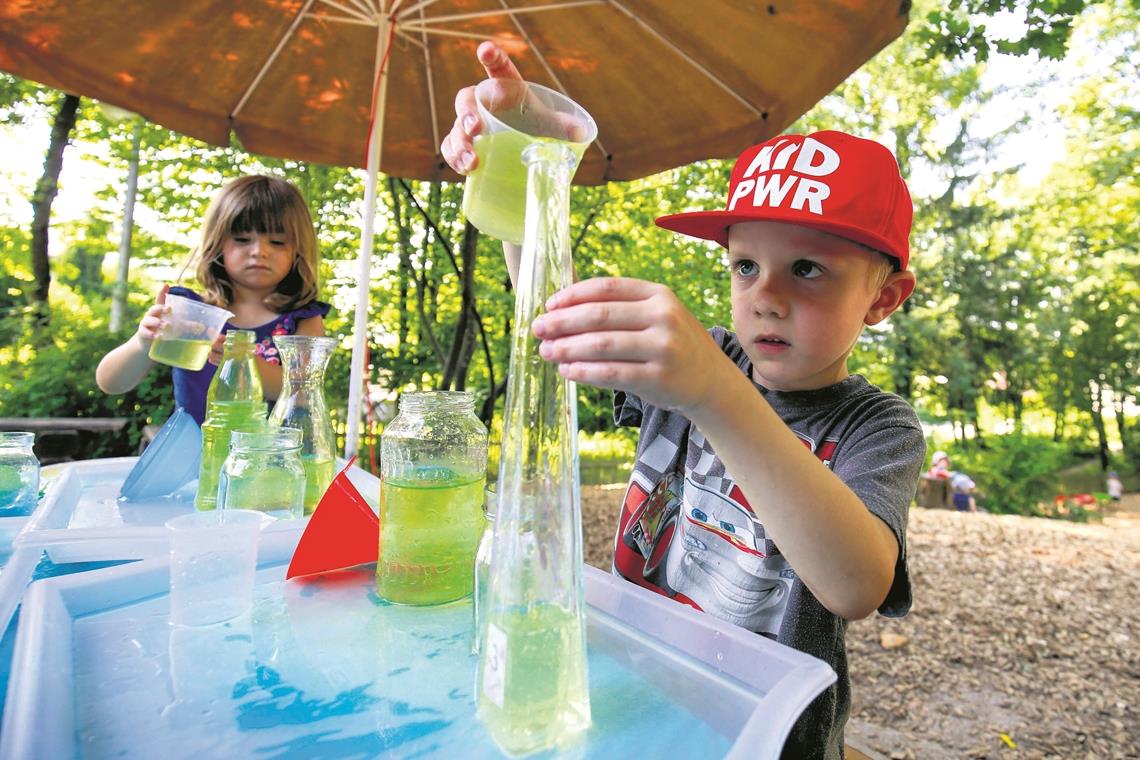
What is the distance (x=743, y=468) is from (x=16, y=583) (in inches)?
33.2

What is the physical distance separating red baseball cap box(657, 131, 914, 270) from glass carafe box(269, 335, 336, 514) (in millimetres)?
769

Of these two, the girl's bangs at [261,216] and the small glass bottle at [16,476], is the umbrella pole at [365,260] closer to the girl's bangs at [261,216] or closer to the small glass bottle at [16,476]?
the girl's bangs at [261,216]

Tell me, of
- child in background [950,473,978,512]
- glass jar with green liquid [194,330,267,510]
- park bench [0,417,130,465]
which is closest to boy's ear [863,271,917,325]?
glass jar with green liquid [194,330,267,510]

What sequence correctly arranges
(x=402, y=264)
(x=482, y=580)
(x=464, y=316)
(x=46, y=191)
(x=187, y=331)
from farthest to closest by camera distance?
1. (x=46, y=191)
2. (x=402, y=264)
3. (x=464, y=316)
4. (x=187, y=331)
5. (x=482, y=580)

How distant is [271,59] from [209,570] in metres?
2.06

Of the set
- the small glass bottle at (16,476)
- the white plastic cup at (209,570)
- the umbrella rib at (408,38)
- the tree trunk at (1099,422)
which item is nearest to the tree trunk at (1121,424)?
the tree trunk at (1099,422)

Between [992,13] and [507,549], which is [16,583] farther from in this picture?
[992,13]

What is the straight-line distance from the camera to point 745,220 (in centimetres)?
105

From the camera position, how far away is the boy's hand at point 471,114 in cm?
81

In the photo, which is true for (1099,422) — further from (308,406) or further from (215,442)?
(215,442)

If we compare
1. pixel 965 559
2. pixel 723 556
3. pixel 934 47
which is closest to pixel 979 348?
pixel 965 559

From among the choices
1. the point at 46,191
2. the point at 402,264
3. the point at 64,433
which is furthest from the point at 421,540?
the point at 46,191

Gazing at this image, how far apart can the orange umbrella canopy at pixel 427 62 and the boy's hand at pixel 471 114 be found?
50.3 inches

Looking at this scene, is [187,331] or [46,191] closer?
[187,331]
